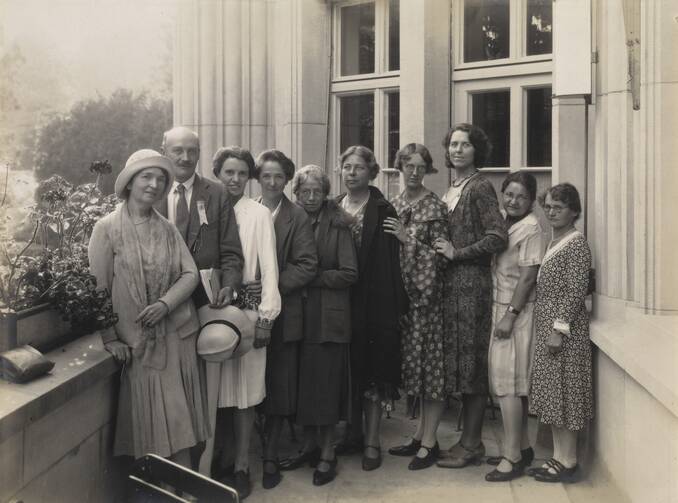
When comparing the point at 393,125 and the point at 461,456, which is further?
the point at 393,125

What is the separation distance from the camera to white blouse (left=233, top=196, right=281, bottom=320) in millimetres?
4027

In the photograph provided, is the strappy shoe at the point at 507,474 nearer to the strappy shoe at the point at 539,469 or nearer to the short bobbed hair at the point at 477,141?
the strappy shoe at the point at 539,469

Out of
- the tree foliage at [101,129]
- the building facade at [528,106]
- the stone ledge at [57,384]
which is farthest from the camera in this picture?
the tree foliage at [101,129]

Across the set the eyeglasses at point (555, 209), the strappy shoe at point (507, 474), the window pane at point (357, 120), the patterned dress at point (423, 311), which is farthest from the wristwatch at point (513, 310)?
the window pane at point (357, 120)

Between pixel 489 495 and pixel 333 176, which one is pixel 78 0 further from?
pixel 489 495

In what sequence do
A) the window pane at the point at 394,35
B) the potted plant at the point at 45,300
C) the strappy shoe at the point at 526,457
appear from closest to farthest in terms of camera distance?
the potted plant at the point at 45,300 → the strappy shoe at the point at 526,457 → the window pane at the point at 394,35

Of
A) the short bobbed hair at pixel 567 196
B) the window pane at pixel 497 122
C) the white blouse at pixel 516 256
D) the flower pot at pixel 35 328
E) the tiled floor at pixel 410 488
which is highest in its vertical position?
the window pane at pixel 497 122

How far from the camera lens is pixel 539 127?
18.3ft

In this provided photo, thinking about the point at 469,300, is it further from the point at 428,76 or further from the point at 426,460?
the point at 428,76

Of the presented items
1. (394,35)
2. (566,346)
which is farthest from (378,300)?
(394,35)

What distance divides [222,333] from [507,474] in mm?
1876

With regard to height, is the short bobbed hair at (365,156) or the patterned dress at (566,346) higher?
the short bobbed hair at (365,156)

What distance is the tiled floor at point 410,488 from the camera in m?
4.03

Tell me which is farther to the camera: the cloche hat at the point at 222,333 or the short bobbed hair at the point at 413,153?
the short bobbed hair at the point at 413,153
